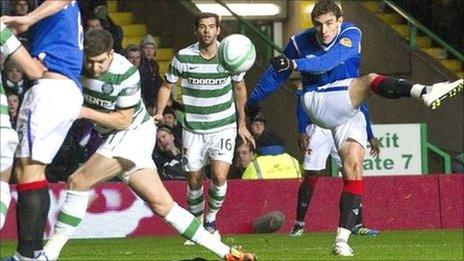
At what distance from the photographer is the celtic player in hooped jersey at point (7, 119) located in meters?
9.83

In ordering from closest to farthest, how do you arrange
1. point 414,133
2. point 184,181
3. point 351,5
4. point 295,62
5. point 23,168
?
point 23,168 → point 295,62 → point 184,181 → point 414,133 → point 351,5

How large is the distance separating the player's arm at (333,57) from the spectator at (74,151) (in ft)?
16.8

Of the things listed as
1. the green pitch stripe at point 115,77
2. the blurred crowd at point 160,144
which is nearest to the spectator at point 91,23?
the blurred crowd at point 160,144

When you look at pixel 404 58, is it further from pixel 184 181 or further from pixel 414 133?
pixel 184 181

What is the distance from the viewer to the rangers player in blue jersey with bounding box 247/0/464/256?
12.0 m

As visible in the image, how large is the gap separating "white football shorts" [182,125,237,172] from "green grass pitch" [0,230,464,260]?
78 centimetres

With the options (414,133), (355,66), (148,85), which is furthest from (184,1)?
(355,66)

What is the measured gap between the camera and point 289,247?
13773mm

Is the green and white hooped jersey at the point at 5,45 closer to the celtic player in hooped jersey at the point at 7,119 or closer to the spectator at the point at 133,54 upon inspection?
the celtic player in hooped jersey at the point at 7,119

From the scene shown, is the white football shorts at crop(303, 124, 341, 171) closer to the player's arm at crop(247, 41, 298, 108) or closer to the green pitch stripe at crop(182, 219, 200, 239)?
the player's arm at crop(247, 41, 298, 108)

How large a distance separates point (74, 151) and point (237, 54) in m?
4.95

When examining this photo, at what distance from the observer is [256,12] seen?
77.2 feet

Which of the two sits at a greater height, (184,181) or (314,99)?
(314,99)

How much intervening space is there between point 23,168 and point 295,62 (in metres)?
2.88
